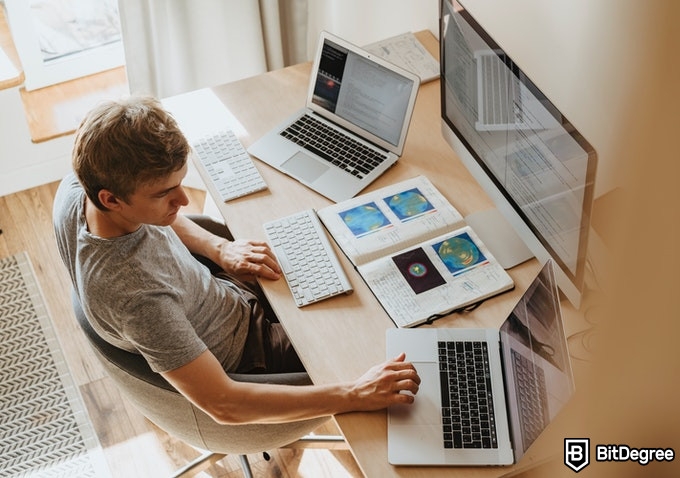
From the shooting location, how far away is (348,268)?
5.37 feet

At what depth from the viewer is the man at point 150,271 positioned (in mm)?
1272

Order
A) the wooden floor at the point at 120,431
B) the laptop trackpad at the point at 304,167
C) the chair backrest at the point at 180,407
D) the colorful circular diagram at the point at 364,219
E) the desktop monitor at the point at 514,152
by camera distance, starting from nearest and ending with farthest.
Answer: the desktop monitor at the point at 514,152
the chair backrest at the point at 180,407
the colorful circular diagram at the point at 364,219
the laptop trackpad at the point at 304,167
the wooden floor at the point at 120,431

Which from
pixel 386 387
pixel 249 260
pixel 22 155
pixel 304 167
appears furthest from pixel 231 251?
pixel 22 155

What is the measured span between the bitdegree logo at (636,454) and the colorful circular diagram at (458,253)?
4.86ft

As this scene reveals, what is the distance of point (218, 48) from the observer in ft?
8.73

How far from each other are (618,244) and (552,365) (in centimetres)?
111

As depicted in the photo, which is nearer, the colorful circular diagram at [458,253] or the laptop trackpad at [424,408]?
the laptop trackpad at [424,408]

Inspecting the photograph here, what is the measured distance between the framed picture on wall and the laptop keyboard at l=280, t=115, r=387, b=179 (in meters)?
1.26

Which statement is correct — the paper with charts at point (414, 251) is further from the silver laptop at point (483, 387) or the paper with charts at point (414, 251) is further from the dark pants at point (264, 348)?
the dark pants at point (264, 348)

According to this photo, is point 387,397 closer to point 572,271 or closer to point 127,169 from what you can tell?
point 572,271

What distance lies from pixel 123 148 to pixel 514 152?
2.36 feet

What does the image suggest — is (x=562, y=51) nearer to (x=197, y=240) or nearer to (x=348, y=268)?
(x=348, y=268)

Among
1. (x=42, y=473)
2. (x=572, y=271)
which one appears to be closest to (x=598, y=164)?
(x=572, y=271)

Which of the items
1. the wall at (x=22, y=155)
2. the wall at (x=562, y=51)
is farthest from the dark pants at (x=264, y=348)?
the wall at (x=22, y=155)
